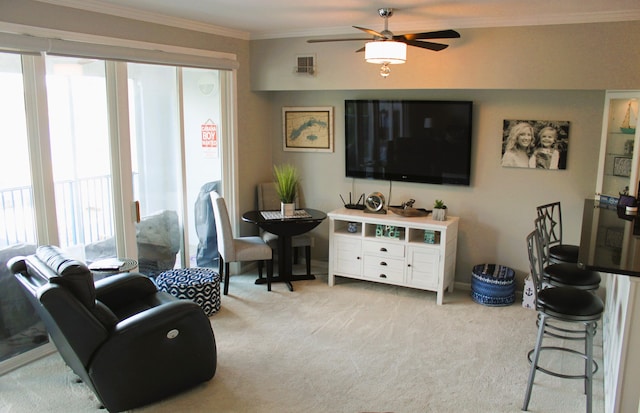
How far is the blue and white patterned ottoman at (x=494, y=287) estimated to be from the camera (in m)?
4.48

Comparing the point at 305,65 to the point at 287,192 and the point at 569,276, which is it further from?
the point at 569,276

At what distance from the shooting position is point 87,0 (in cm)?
361

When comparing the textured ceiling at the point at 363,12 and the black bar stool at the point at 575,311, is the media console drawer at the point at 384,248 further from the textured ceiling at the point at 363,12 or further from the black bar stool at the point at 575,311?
the textured ceiling at the point at 363,12

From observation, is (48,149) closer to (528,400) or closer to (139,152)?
(139,152)

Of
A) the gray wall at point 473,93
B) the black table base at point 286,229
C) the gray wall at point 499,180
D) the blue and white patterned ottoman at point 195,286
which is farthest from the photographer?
the black table base at point 286,229

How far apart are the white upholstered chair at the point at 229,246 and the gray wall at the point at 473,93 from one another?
0.69m

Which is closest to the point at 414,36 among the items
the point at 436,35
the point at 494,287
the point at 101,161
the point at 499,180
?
the point at 436,35

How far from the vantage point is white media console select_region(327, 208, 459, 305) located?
456 centimetres

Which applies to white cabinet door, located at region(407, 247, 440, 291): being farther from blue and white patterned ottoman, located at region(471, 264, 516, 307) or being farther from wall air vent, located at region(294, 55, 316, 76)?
wall air vent, located at region(294, 55, 316, 76)

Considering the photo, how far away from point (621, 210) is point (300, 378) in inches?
105

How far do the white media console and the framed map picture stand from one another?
0.83 meters

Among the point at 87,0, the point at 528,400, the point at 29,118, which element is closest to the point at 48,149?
the point at 29,118

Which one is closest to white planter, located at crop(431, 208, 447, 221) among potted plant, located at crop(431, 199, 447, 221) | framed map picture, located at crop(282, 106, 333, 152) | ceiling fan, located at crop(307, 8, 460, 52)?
potted plant, located at crop(431, 199, 447, 221)

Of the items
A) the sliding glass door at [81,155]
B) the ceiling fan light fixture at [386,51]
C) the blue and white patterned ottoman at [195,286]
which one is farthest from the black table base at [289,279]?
the ceiling fan light fixture at [386,51]
